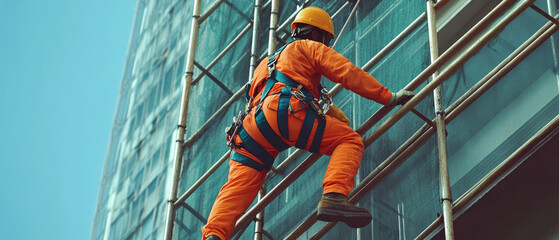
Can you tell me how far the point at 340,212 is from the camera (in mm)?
5980

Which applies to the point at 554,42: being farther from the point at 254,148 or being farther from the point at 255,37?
the point at 255,37

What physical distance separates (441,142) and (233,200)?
154 cm

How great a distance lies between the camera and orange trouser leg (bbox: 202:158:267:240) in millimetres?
6535

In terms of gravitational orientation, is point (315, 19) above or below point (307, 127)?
above

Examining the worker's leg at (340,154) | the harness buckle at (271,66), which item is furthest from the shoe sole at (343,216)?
the harness buckle at (271,66)

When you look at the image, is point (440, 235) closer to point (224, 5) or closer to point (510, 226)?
point (510, 226)

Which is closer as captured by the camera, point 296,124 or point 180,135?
point 296,124

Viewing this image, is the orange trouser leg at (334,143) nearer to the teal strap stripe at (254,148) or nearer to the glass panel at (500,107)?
the teal strap stripe at (254,148)

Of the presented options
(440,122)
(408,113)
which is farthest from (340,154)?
(408,113)

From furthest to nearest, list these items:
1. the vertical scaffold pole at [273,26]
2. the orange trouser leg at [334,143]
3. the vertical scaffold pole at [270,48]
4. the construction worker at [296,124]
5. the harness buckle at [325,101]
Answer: the vertical scaffold pole at [273,26]
the vertical scaffold pole at [270,48]
the harness buckle at [325,101]
the construction worker at [296,124]
the orange trouser leg at [334,143]

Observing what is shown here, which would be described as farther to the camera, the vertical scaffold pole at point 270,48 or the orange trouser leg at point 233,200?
the vertical scaffold pole at point 270,48

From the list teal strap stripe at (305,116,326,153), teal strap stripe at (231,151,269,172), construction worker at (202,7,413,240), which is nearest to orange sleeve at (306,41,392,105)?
construction worker at (202,7,413,240)

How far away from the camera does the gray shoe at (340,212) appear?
5.98m

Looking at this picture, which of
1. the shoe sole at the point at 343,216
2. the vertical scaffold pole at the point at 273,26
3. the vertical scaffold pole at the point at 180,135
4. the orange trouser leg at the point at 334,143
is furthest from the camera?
the vertical scaffold pole at the point at 273,26
